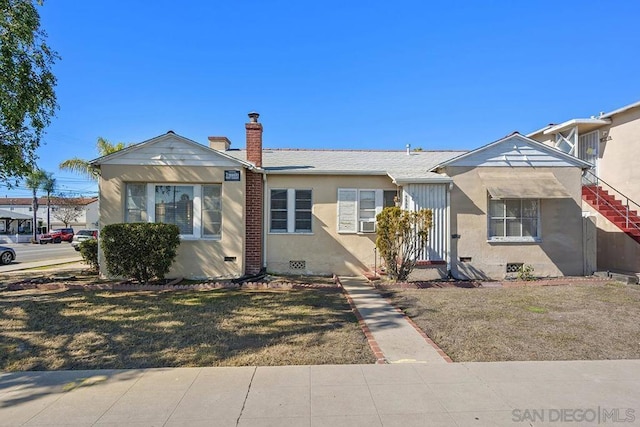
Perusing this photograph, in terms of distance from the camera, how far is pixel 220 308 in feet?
24.4

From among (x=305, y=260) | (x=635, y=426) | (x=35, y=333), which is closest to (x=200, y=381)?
(x=35, y=333)

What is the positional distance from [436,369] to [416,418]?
4.07 ft

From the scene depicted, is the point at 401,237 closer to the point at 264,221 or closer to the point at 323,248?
the point at 323,248

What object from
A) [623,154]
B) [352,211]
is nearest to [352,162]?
[352,211]

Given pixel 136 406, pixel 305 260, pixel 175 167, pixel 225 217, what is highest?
pixel 175 167

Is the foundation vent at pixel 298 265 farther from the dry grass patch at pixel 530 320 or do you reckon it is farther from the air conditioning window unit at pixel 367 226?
the dry grass patch at pixel 530 320

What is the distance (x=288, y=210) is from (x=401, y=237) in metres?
3.66

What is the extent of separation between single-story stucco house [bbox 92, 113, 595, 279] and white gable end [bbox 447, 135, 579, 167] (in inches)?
1.2

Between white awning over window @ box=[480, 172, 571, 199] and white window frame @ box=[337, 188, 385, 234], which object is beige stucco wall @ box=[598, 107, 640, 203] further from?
white window frame @ box=[337, 188, 385, 234]

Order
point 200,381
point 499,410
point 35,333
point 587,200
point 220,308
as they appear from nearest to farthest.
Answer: point 499,410 < point 200,381 < point 35,333 < point 220,308 < point 587,200

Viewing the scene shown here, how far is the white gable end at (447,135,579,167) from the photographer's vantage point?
11172mm

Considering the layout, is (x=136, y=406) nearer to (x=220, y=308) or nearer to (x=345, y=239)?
(x=220, y=308)

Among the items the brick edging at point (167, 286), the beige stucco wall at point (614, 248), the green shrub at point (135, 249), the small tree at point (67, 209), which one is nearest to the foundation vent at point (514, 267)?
the beige stucco wall at point (614, 248)

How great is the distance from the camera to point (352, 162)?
1288 centimetres
